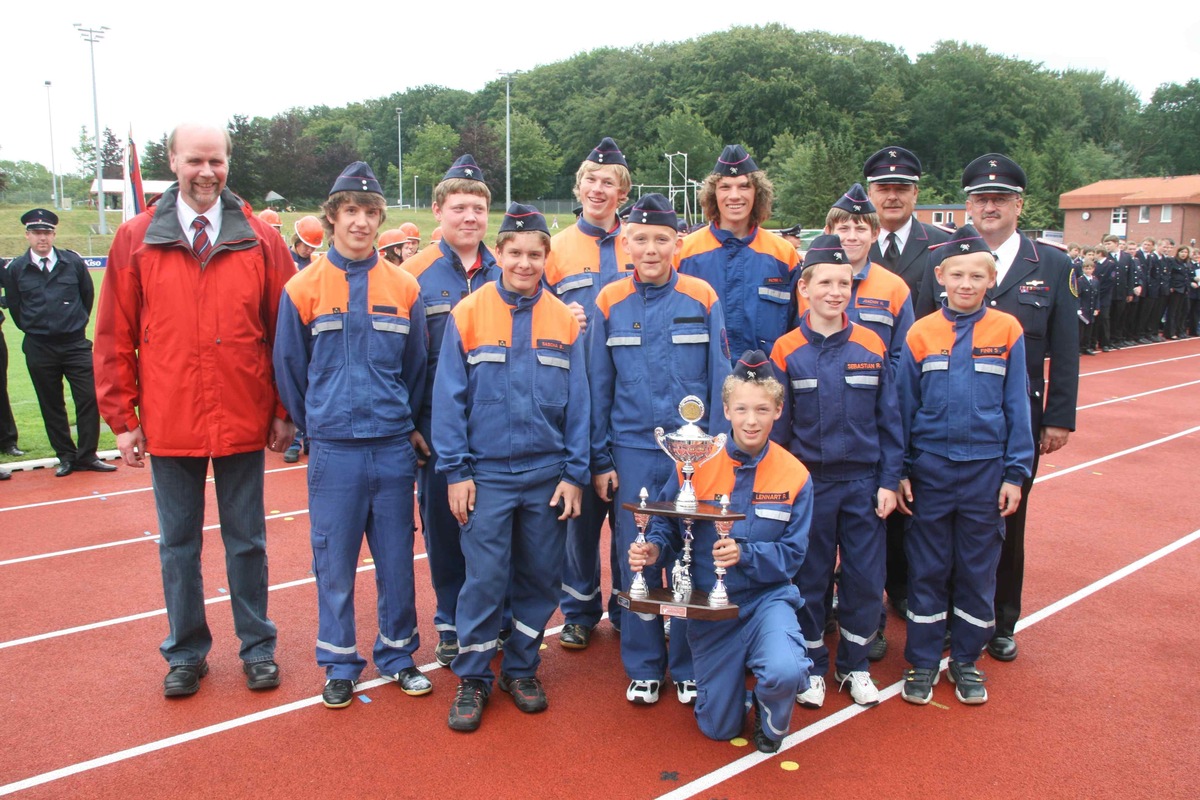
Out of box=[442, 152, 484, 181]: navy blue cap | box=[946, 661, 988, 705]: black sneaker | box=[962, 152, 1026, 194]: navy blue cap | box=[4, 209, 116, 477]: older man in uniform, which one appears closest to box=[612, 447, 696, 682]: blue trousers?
box=[946, 661, 988, 705]: black sneaker

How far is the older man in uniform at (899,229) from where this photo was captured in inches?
209

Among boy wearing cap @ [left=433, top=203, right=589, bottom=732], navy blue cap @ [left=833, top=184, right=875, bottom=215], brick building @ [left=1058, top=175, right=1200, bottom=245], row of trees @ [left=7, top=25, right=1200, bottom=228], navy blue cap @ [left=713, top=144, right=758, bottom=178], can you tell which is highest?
row of trees @ [left=7, top=25, right=1200, bottom=228]

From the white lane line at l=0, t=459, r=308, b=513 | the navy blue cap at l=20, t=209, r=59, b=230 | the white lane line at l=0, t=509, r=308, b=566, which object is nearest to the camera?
the white lane line at l=0, t=509, r=308, b=566

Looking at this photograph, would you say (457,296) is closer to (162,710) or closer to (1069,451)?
(162,710)

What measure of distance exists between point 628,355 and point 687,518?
0.92m

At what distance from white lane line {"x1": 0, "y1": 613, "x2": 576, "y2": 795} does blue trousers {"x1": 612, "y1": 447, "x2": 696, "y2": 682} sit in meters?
1.27

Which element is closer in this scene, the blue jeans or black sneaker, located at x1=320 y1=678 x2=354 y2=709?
black sneaker, located at x1=320 y1=678 x2=354 y2=709

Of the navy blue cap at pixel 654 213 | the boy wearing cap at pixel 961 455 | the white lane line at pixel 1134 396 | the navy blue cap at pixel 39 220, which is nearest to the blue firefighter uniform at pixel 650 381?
the navy blue cap at pixel 654 213

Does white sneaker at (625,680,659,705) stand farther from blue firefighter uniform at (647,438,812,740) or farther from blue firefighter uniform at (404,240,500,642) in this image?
blue firefighter uniform at (404,240,500,642)

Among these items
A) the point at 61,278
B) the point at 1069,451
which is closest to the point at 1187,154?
the point at 1069,451

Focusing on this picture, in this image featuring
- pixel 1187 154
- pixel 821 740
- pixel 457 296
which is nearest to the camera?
pixel 821 740

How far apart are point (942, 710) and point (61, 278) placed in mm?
8861

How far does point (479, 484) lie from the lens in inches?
168

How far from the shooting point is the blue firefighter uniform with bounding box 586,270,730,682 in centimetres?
437
